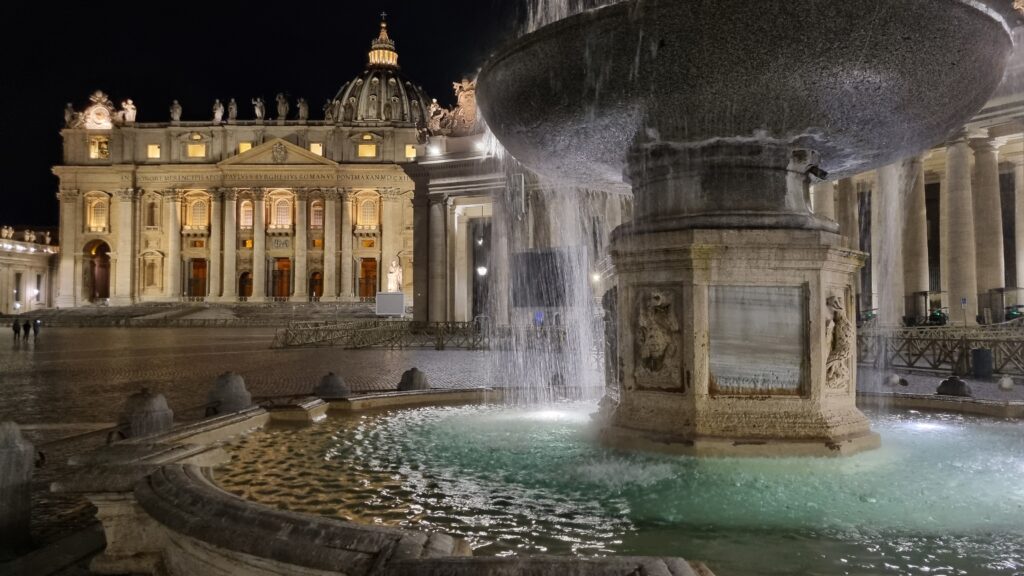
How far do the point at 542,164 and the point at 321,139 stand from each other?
7717 cm

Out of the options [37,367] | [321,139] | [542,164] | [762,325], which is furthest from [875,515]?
[321,139]

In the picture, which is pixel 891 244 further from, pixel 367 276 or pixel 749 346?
pixel 367 276

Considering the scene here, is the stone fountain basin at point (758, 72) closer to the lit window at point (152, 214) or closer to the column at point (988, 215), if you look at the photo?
Result: the column at point (988, 215)

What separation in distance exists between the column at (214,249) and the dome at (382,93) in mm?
25448

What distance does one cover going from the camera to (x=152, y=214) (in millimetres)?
78000

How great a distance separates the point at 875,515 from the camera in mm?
3600

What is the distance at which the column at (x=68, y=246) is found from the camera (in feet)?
247

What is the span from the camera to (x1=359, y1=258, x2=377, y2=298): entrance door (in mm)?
77938

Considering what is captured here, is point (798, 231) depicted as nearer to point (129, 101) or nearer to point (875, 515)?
point (875, 515)

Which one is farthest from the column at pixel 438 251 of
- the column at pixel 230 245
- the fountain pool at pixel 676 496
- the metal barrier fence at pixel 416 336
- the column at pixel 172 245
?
the column at pixel 172 245

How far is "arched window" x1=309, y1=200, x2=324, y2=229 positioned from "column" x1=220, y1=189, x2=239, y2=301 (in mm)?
7257

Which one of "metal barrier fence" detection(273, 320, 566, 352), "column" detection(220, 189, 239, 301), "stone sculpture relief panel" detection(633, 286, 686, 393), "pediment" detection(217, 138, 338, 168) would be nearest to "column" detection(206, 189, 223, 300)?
"column" detection(220, 189, 239, 301)

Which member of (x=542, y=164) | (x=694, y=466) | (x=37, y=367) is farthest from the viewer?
(x=37, y=367)

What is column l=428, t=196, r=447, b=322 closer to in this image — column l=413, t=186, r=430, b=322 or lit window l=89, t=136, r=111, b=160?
column l=413, t=186, r=430, b=322
